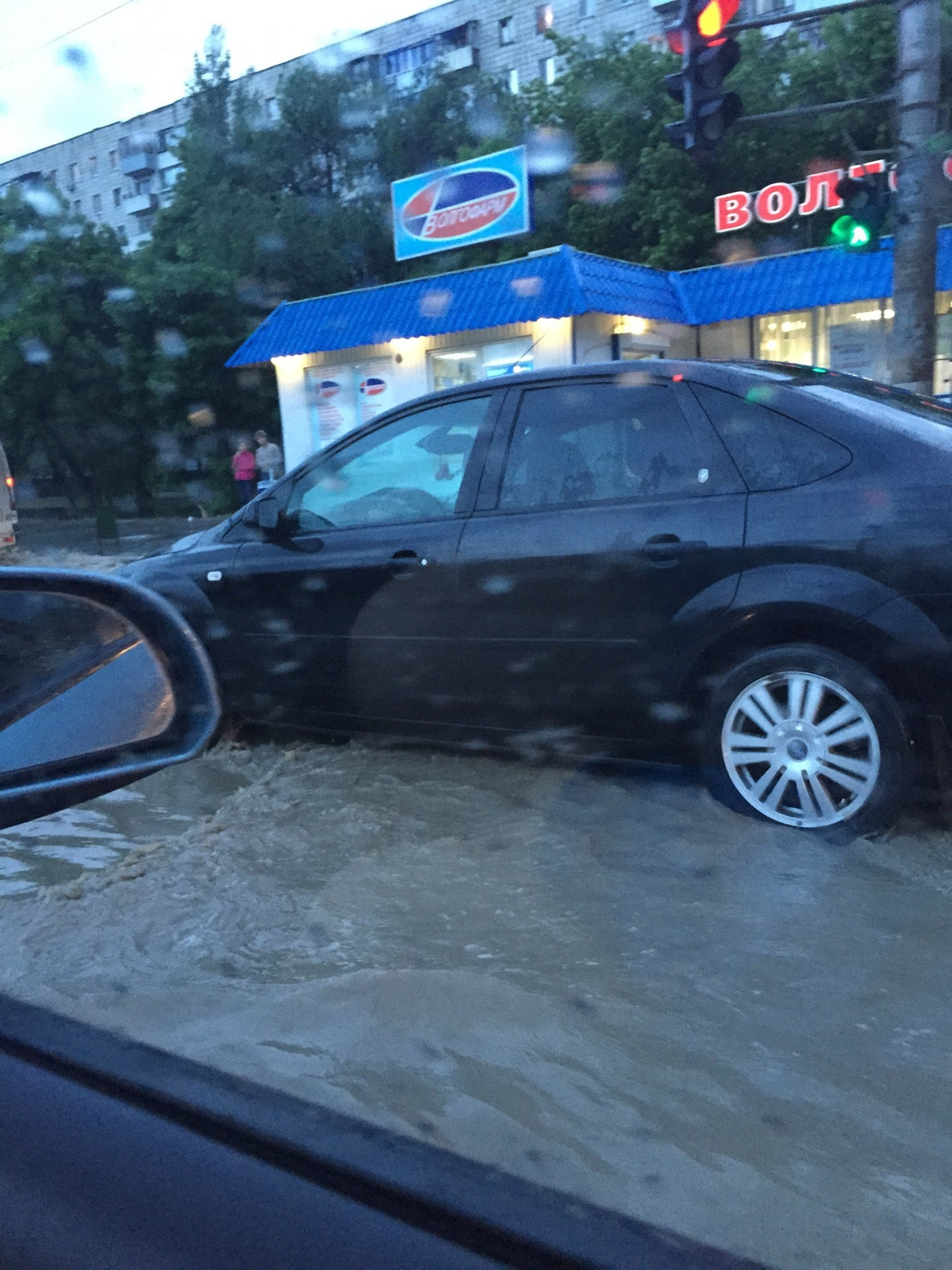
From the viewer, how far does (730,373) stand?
4234 mm

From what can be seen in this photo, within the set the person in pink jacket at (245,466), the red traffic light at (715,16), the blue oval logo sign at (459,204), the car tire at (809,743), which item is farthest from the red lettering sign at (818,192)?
the car tire at (809,743)

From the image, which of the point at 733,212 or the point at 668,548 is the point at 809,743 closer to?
the point at 668,548

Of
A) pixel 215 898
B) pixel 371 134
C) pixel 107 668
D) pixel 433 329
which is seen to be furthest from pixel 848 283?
pixel 371 134

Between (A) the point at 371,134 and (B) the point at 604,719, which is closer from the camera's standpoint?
(B) the point at 604,719

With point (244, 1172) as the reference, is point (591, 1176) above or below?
below

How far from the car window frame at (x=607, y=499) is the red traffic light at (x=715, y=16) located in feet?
19.0

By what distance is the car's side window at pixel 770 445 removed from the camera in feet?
12.9

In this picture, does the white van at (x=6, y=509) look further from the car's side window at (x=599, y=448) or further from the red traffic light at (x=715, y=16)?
the car's side window at (x=599, y=448)

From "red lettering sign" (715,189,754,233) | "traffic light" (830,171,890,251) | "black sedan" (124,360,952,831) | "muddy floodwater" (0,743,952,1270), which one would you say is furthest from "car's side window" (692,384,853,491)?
"red lettering sign" (715,189,754,233)

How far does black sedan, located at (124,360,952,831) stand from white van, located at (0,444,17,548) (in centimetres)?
1190

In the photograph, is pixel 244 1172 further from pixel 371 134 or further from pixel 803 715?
pixel 371 134

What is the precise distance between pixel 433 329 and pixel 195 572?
1540 centimetres

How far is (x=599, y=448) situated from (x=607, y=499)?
0.21m

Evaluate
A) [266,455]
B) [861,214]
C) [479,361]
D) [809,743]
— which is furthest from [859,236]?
[266,455]
